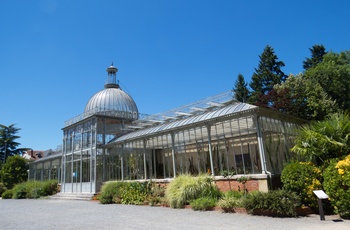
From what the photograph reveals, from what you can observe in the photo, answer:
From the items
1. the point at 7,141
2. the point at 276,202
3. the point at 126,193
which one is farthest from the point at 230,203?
the point at 7,141

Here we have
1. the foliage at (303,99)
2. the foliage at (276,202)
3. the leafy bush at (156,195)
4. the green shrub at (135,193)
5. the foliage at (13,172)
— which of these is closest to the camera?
the foliage at (276,202)

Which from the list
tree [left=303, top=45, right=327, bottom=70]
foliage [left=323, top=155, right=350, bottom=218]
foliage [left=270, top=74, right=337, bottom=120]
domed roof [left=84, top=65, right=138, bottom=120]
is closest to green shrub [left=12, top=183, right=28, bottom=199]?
domed roof [left=84, top=65, right=138, bottom=120]

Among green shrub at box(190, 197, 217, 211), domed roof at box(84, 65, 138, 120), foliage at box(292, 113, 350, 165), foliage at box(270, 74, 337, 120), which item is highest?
domed roof at box(84, 65, 138, 120)

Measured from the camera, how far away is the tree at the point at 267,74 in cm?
3838

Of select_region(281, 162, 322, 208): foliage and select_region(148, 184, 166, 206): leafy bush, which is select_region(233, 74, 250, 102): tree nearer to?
select_region(148, 184, 166, 206): leafy bush

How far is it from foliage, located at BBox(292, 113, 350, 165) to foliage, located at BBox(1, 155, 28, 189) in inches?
1490

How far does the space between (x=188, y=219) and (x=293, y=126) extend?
1071cm

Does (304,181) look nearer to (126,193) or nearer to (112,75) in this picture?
(126,193)

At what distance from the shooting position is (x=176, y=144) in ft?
58.9

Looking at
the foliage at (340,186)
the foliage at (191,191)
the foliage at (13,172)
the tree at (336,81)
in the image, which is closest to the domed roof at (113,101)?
the foliage at (13,172)

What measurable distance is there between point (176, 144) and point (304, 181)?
9.12 meters

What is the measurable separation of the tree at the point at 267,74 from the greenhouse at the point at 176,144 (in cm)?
1924

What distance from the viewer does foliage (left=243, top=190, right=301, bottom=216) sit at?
9.47m

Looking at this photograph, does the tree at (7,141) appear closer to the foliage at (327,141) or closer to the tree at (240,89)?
the tree at (240,89)
